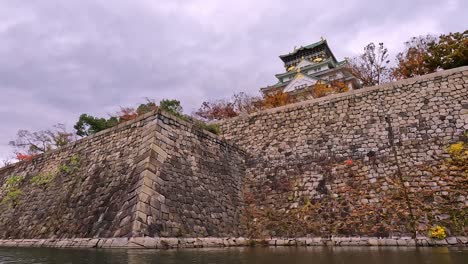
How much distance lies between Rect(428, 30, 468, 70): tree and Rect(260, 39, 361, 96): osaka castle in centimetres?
1376

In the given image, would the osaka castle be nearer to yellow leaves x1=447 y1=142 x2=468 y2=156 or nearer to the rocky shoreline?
yellow leaves x1=447 y1=142 x2=468 y2=156

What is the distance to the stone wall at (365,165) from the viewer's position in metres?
7.64

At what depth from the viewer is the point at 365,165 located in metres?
8.95

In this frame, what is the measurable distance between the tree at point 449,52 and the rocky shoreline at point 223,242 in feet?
25.5

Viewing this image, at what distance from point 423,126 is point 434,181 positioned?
1.81m

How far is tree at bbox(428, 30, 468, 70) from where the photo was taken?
37.5 ft

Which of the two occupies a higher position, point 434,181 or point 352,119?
point 352,119

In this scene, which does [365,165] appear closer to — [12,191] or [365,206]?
[365,206]

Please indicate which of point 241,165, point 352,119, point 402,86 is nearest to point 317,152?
point 352,119

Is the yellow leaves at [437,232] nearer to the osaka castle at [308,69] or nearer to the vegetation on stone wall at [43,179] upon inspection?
the vegetation on stone wall at [43,179]

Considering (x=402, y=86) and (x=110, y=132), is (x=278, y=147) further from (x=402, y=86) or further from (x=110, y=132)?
(x=110, y=132)

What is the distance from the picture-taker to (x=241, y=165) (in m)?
11.0

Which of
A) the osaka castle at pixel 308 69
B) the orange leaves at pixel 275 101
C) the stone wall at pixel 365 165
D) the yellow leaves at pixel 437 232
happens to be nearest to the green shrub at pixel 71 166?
the stone wall at pixel 365 165

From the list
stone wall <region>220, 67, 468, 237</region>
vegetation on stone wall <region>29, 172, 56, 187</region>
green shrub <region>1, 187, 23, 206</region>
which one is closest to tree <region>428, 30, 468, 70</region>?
stone wall <region>220, 67, 468, 237</region>
